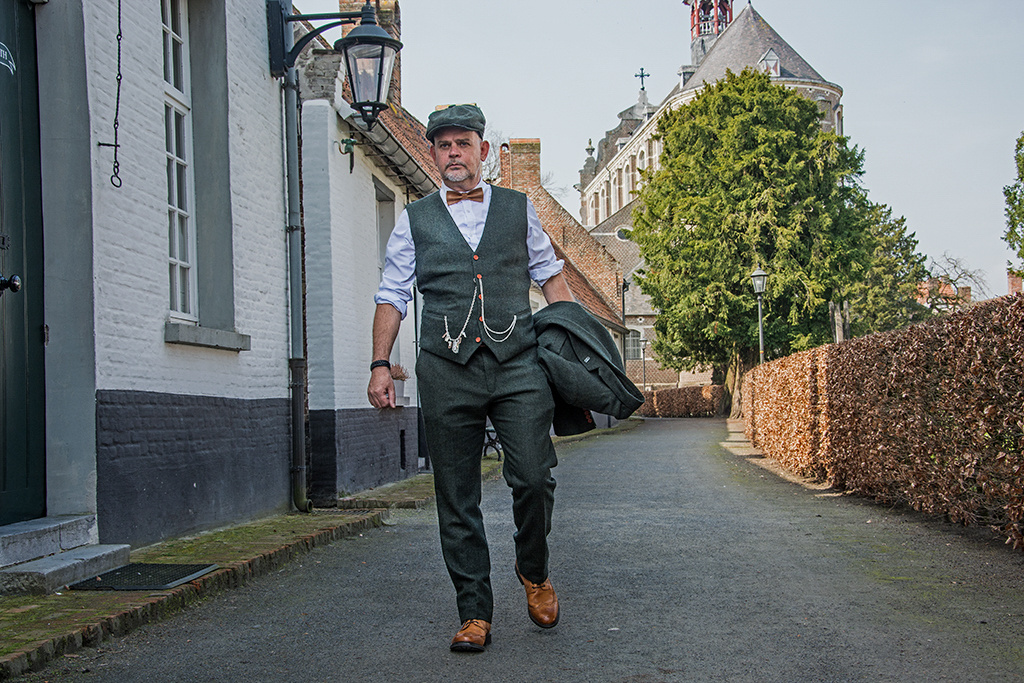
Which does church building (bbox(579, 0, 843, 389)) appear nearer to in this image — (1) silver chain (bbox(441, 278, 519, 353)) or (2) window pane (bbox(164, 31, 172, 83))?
Answer: (2) window pane (bbox(164, 31, 172, 83))

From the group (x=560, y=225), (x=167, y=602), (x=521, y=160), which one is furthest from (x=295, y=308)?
(x=560, y=225)

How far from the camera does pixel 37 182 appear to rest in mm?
5992

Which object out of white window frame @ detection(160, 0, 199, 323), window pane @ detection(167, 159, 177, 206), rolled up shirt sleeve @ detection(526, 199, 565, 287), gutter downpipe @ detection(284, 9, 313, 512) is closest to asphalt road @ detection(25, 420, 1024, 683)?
rolled up shirt sleeve @ detection(526, 199, 565, 287)

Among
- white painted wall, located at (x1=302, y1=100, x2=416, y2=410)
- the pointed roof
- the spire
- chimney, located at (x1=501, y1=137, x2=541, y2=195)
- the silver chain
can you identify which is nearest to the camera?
the silver chain

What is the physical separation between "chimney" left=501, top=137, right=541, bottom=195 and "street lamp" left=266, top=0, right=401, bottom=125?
30259 mm

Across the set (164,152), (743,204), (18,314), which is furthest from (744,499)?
(743,204)

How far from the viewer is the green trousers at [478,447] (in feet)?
13.7

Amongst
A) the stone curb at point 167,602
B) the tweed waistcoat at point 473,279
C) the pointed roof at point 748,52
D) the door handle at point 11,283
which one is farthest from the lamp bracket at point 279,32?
the pointed roof at point 748,52

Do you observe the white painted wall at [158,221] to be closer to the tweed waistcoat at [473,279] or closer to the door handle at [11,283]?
the door handle at [11,283]

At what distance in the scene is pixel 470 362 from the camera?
4.17 metres

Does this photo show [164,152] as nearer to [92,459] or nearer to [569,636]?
[92,459]

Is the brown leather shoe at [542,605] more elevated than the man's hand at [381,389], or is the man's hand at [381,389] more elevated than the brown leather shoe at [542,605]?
the man's hand at [381,389]

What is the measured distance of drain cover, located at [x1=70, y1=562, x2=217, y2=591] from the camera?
5.19 m

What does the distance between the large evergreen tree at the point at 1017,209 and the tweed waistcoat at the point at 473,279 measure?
38009 mm
